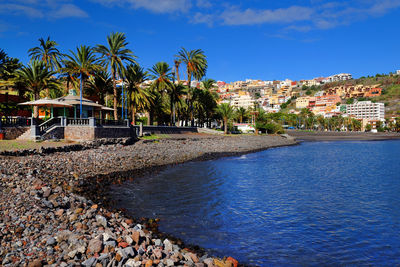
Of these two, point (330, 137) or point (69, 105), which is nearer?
point (69, 105)

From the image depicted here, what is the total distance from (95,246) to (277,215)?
8697mm

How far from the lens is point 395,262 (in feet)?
29.5

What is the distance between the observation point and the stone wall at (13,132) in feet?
90.5

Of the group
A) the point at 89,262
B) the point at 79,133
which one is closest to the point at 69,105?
the point at 79,133

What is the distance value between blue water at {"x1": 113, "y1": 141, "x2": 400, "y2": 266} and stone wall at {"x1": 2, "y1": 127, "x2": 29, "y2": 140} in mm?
15254

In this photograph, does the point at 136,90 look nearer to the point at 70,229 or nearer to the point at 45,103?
the point at 45,103

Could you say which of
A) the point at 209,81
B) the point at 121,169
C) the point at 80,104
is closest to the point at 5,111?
the point at 80,104

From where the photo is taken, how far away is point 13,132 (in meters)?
28.0

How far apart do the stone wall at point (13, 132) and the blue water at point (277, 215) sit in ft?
50.0

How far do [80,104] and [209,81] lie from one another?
146 ft

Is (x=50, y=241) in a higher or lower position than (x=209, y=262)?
higher

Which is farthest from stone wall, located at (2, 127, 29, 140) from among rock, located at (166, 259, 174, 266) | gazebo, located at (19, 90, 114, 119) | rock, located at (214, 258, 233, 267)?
rock, located at (214, 258, 233, 267)

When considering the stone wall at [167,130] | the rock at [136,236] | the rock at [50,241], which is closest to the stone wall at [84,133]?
the stone wall at [167,130]

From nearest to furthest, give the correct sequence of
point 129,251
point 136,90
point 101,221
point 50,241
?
point 129,251 → point 50,241 → point 101,221 → point 136,90
